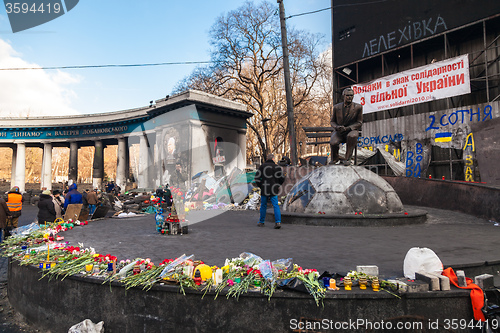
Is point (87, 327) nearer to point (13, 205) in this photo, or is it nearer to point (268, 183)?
point (268, 183)

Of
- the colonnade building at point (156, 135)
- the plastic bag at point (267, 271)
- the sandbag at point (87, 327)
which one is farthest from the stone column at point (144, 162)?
the plastic bag at point (267, 271)

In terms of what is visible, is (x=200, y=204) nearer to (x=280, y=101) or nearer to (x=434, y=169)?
(x=434, y=169)

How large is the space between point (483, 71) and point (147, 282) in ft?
63.4

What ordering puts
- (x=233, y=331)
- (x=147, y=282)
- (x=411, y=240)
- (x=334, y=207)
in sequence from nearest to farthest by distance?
(x=233, y=331), (x=147, y=282), (x=411, y=240), (x=334, y=207)

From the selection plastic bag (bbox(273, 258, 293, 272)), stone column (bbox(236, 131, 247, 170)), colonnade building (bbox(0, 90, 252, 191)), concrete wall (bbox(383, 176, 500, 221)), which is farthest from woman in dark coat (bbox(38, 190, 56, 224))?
stone column (bbox(236, 131, 247, 170))

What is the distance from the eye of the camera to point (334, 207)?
8266mm

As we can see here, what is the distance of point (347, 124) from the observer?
9070 millimetres

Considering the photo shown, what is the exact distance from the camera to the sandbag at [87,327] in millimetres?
3281

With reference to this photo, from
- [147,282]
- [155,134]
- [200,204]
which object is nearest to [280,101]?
[155,134]

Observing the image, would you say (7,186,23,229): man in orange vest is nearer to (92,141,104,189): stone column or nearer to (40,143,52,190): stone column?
(92,141,104,189): stone column

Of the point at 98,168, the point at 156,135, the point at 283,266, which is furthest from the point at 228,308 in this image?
the point at 98,168

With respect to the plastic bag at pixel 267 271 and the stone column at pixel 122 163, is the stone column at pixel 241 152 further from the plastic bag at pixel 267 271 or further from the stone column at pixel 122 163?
the plastic bag at pixel 267 271

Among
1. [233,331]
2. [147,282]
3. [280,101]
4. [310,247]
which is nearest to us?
[233,331]

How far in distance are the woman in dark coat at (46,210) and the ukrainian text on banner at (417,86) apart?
58.5 feet
